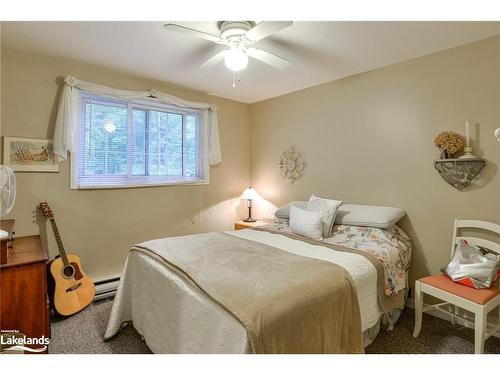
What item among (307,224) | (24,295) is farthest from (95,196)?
(307,224)

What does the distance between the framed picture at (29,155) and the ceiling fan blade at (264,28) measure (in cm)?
211

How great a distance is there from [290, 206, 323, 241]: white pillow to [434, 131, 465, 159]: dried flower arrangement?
1.14 m

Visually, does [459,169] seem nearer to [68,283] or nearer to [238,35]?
[238,35]

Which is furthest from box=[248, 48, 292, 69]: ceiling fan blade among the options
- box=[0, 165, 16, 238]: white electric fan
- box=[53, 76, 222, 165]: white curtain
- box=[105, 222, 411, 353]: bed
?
box=[0, 165, 16, 238]: white electric fan

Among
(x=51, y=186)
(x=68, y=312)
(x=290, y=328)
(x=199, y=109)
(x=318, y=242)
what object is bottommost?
(x=68, y=312)

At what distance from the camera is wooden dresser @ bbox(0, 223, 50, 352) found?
1577 mm

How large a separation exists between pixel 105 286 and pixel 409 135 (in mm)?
3294

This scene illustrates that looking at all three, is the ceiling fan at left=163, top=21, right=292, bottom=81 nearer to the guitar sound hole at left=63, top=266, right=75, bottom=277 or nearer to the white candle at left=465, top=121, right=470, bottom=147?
the white candle at left=465, top=121, right=470, bottom=147

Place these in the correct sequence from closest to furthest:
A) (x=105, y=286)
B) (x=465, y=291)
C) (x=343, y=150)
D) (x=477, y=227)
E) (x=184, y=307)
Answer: (x=184, y=307) → (x=465, y=291) → (x=477, y=227) → (x=105, y=286) → (x=343, y=150)

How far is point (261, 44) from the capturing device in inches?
92.0

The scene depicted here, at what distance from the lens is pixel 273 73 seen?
2.99 meters
